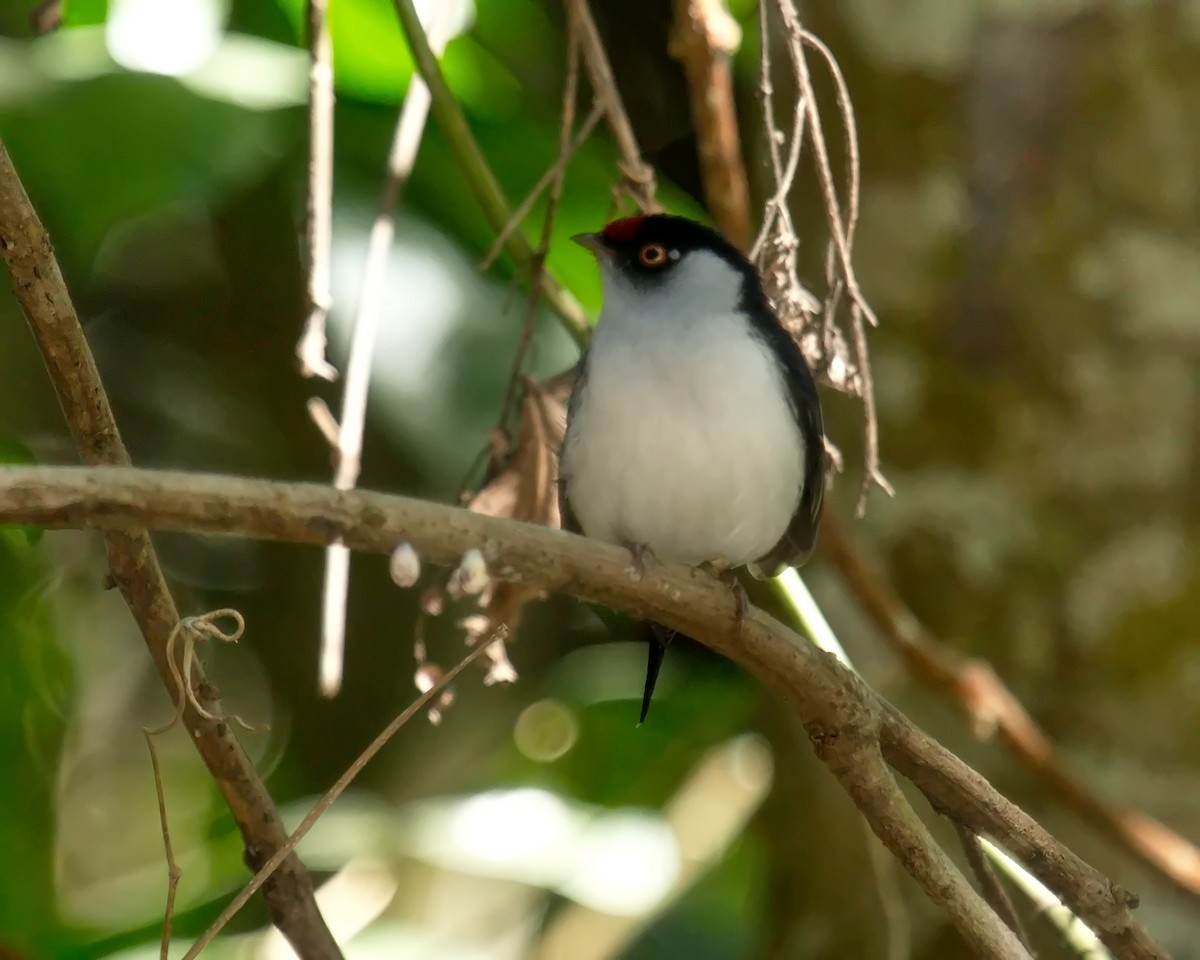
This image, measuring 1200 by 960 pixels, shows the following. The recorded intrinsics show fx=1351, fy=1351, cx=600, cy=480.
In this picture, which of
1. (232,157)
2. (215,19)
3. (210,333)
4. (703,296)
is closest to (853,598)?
(703,296)

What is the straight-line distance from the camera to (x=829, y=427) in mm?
2572

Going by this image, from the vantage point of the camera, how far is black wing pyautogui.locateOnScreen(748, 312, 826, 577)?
1775 millimetres

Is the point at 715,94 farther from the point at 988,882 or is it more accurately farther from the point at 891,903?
the point at 891,903

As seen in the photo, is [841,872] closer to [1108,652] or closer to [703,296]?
[1108,652]

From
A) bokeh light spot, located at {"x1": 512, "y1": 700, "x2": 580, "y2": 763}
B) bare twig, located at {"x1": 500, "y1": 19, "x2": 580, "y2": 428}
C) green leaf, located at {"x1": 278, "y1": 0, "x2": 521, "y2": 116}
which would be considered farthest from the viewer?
bokeh light spot, located at {"x1": 512, "y1": 700, "x2": 580, "y2": 763}

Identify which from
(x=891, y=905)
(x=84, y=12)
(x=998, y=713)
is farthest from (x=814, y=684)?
(x=84, y=12)

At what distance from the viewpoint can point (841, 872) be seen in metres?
2.48

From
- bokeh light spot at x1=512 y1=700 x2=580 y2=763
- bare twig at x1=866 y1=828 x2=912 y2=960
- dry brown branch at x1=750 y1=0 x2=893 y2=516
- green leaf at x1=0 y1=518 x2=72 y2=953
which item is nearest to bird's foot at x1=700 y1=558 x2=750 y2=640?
dry brown branch at x1=750 y1=0 x2=893 y2=516

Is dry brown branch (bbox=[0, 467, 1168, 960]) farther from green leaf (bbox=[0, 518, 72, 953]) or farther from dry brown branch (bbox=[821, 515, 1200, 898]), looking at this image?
green leaf (bbox=[0, 518, 72, 953])

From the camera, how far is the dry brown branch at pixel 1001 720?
6.87ft

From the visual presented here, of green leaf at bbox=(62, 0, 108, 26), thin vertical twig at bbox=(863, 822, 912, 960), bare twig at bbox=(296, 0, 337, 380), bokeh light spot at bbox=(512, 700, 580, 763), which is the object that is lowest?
bokeh light spot at bbox=(512, 700, 580, 763)

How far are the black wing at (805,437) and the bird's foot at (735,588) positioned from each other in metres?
0.11

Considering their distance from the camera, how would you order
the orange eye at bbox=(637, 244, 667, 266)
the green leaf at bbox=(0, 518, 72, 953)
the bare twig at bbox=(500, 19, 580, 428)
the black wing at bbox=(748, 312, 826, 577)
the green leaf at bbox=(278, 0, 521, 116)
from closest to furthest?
1. the bare twig at bbox=(500, 19, 580, 428)
2. the black wing at bbox=(748, 312, 826, 577)
3. the orange eye at bbox=(637, 244, 667, 266)
4. the green leaf at bbox=(0, 518, 72, 953)
5. the green leaf at bbox=(278, 0, 521, 116)

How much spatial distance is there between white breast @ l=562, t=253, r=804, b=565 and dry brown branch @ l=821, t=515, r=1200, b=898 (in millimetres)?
352
